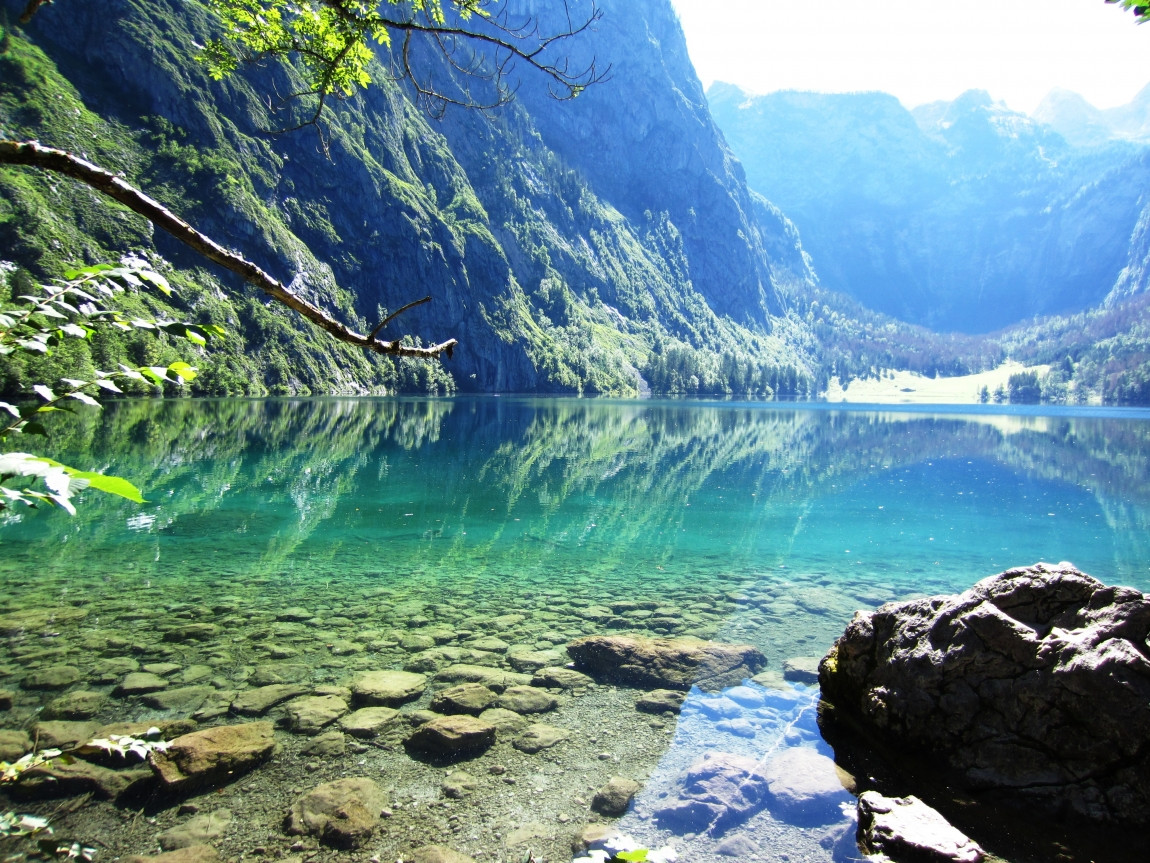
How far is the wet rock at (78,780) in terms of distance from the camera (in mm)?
6840

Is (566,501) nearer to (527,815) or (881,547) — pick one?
(881,547)

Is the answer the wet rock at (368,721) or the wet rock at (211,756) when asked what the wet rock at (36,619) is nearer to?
the wet rock at (211,756)

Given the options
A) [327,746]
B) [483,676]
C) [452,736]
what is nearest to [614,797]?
[452,736]

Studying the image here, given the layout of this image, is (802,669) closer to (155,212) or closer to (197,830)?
(197,830)

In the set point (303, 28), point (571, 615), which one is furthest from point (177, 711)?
point (303, 28)

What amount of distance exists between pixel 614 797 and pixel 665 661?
4016mm

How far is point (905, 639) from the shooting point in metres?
9.06

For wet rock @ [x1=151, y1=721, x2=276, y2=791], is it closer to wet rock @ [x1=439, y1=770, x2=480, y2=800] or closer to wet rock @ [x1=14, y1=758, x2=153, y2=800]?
wet rock @ [x1=14, y1=758, x2=153, y2=800]

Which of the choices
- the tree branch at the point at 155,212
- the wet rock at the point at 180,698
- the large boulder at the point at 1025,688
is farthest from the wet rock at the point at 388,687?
the tree branch at the point at 155,212

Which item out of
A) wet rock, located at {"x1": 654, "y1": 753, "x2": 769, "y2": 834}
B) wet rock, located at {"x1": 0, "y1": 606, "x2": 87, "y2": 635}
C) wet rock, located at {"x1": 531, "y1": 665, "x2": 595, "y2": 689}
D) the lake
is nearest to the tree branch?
the lake

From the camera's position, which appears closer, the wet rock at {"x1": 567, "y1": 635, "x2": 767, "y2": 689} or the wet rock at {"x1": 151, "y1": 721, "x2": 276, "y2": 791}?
the wet rock at {"x1": 151, "y1": 721, "x2": 276, "y2": 791}

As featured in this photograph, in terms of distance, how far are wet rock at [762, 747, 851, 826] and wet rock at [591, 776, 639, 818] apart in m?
1.70

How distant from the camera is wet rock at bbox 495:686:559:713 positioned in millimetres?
9570

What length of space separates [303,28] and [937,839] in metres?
11.0
